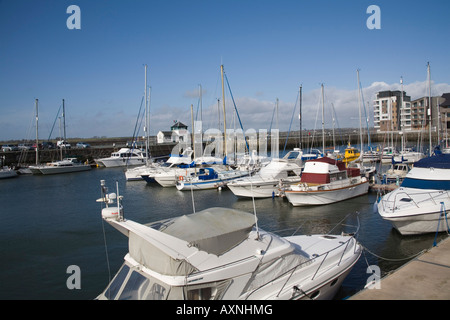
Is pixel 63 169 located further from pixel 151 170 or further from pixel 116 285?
pixel 116 285

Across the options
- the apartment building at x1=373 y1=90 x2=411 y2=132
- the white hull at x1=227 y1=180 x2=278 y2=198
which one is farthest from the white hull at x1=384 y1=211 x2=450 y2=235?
the apartment building at x1=373 y1=90 x2=411 y2=132

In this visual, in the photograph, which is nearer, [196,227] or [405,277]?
[196,227]

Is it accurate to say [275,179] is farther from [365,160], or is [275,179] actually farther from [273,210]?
[365,160]

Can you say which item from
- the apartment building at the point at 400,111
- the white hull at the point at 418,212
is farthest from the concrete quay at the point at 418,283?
the apartment building at the point at 400,111

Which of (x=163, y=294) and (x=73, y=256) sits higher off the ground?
(x=163, y=294)

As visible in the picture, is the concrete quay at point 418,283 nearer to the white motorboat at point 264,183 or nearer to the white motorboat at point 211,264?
the white motorboat at point 211,264

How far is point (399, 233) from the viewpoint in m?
16.1

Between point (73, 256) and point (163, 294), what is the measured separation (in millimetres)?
10375

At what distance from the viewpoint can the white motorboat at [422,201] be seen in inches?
589

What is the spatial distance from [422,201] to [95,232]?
1713cm

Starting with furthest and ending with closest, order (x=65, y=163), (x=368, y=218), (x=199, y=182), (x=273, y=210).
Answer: (x=65, y=163), (x=199, y=182), (x=273, y=210), (x=368, y=218)

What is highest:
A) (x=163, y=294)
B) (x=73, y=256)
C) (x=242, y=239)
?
(x=242, y=239)

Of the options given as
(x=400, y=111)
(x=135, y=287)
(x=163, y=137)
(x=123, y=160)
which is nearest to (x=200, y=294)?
(x=135, y=287)
